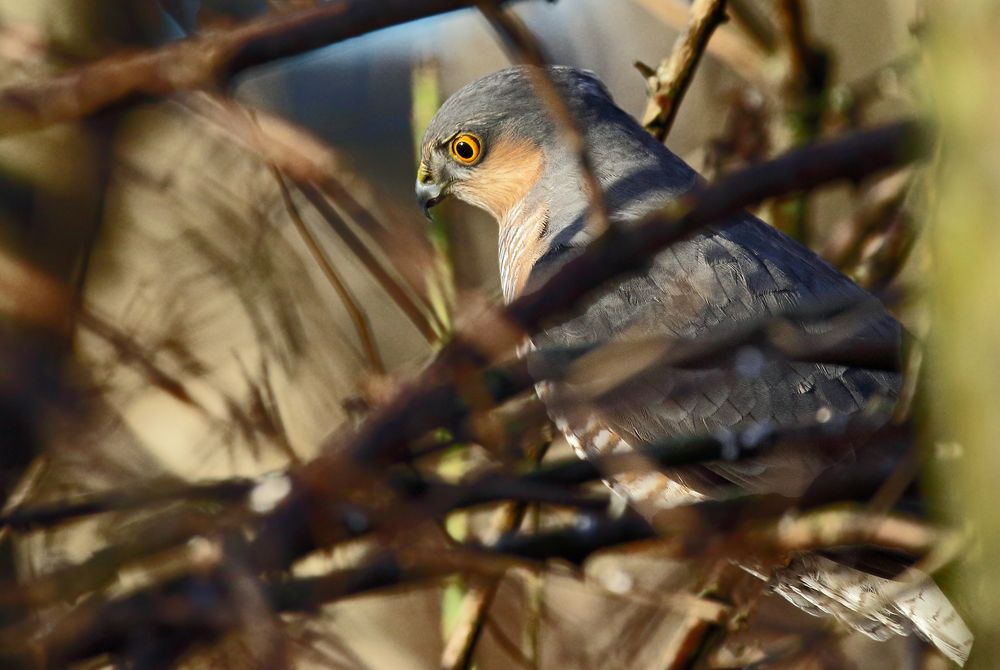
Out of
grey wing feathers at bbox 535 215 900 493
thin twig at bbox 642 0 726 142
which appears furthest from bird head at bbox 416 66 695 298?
grey wing feathers at bbox 535 215 900 493

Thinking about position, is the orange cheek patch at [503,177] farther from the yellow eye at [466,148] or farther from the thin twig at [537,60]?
the thin twig at [537,60]

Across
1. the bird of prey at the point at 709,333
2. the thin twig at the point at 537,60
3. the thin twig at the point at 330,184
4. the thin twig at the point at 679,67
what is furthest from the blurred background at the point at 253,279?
the thin twig at the point at 537,60

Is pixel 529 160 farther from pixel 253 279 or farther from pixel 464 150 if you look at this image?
pixel 253 279

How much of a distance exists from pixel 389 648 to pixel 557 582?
1.60 m

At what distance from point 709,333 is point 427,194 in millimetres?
1963

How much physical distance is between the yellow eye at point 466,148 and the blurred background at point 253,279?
1.23 feet

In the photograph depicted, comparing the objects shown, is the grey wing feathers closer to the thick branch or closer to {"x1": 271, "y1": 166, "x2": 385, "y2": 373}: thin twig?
{"x1": 271, "y1": 166, "x2": 385, "y2": 373}: thin twig

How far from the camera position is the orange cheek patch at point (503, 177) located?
14.3 ft

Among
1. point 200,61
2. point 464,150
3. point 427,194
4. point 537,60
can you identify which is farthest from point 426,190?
point 537,60

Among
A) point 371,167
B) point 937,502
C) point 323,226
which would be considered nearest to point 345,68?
point 371,167

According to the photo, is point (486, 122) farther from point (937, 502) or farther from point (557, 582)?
point (937, 502)

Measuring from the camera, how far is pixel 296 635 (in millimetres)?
2238

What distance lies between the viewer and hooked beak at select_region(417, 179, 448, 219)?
449 centimetres

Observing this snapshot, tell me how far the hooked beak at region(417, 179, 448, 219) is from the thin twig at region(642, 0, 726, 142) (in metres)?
0.89
